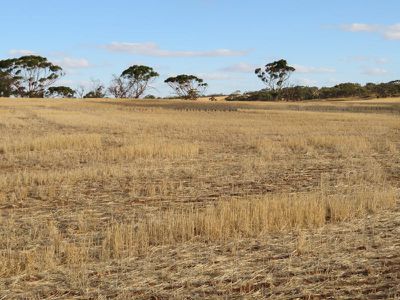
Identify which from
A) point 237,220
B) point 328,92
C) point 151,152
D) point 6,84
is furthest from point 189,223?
point 328,92

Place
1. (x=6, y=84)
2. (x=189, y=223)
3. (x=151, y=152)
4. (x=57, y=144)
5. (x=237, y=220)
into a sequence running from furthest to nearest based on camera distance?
(x=6, y=84), (x=57, y=144), (x=151, y=152), (x=237, y=220), (x=189, y=223)

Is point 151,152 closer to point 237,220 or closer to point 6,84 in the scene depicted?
point 237,220

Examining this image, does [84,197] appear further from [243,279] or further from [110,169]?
[243,279]

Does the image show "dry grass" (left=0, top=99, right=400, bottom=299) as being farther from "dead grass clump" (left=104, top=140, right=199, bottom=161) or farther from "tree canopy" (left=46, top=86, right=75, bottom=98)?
"tree canopy" (left=46, top=86, right=75, bottom=98)

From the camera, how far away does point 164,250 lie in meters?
7.41

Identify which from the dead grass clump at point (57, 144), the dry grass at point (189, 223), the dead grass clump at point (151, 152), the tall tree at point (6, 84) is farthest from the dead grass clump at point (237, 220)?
the tall tree at point (6, 84)

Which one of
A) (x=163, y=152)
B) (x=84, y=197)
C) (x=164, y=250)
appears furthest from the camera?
(x=163, y=152)

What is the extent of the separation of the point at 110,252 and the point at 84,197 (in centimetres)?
461

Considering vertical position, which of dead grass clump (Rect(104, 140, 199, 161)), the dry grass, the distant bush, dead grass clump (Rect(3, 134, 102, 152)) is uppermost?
the distant bush

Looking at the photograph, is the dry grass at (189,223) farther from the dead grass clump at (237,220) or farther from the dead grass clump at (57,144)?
the dead grass clump at (57,144)

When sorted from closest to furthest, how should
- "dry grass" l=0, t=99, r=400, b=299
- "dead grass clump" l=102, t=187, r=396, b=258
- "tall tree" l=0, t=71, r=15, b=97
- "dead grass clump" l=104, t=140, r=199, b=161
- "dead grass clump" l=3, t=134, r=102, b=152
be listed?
"dry grass" l=0, t=99, r=400, b=299
"dead grass clump" l=102, t=187, r=396, b=258
"dead grass clump" l=104, t=140, r=199, b=161
"dead grass clump" l=3, t=134, r=102, b=152
"tall tree" l=0, t=71, r=15, b=97

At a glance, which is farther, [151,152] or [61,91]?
[61,91]

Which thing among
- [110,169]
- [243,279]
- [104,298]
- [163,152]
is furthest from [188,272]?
[163,152]

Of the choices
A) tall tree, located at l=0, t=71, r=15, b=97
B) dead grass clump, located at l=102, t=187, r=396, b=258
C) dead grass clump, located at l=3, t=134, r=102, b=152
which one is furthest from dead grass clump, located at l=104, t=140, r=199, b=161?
tall tree, located at l=0, t=71, r=15, b=97
